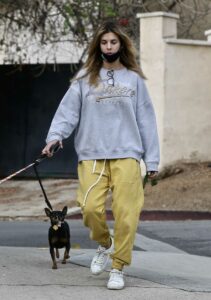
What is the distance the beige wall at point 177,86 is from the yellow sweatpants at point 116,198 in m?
8.61

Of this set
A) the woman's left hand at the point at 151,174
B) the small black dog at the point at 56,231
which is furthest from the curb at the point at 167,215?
the woman's left hand at the point at 151,174

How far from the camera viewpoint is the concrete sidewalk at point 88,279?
6.59 metres

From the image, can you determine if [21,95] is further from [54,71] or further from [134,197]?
[134,197]

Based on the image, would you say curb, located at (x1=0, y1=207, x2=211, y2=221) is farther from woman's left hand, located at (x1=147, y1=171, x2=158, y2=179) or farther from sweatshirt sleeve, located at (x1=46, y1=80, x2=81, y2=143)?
sweatshirt sleeve, located at (x1=46, y1=80, x2=81, y2=143)

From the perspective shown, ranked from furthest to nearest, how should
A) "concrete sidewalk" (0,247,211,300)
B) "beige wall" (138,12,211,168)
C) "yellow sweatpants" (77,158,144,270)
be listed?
"beige wall" (138,12,211,168) < "yellow sweatpants" (77,158,144,270) < "concrete sidewalk" (0,247,211,300)

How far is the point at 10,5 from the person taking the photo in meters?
16.3

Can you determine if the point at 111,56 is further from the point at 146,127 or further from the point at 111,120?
the point at 146,127

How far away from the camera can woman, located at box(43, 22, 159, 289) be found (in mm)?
6750

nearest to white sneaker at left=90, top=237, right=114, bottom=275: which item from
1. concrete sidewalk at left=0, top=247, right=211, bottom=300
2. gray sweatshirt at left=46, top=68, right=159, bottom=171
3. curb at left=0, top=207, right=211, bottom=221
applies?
concrete sidewalk at left=0, top=247, right=211, bottom=300

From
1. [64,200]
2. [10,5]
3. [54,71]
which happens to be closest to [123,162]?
[64,200]

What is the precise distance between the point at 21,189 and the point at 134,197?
1026 cm

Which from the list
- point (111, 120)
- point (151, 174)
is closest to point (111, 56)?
point (111, 120)

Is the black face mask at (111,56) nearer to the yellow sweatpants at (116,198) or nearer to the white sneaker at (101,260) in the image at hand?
the yellow sweatpants at (116,198)

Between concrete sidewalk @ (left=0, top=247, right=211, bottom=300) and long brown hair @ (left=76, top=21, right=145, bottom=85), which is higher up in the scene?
long brown hair @ (left=76, top=21, right=145, bottom=85)
